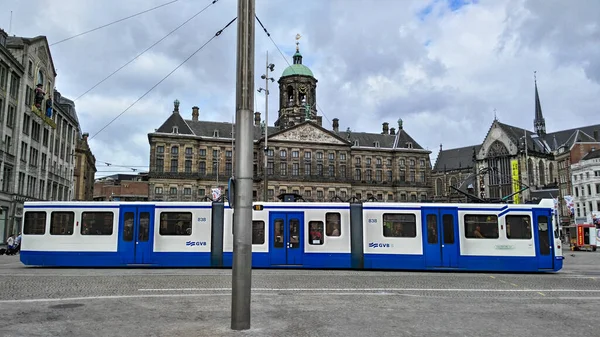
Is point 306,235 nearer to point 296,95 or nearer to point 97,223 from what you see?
point 97,223

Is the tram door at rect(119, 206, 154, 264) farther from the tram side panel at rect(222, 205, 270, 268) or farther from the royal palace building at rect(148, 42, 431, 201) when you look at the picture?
the royal palace building at rect(148, 42, 431, 201)

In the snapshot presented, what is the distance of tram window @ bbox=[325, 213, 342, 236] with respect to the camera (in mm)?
18444

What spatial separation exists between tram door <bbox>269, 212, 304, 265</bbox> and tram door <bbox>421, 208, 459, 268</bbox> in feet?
15.9

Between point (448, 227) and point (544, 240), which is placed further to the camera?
point (448, 227)

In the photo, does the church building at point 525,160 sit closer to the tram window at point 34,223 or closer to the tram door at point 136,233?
the tram door at point 136,233

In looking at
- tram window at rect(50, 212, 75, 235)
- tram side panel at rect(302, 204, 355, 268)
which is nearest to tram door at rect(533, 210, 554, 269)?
tram side panel at rect(302, 204, 355, 268)

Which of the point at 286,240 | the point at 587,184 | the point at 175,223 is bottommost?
the point at 286,240

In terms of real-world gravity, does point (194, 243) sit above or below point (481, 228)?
below

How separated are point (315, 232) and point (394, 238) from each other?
309cm

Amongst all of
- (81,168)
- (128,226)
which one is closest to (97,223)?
(128,226)

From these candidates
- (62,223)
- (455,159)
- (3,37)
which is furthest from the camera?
(455,159)

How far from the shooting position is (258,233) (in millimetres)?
18547

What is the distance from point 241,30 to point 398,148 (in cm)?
8454

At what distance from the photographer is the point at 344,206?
1861 centimetres
